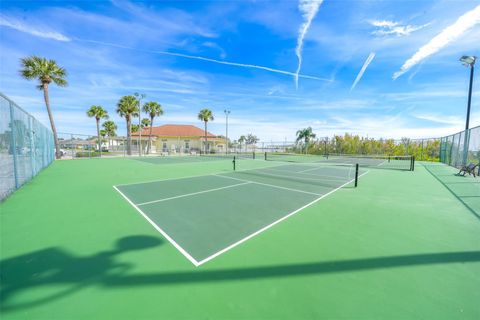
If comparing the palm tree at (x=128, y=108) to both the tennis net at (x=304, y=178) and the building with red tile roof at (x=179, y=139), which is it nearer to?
the building with red tile roof at (x=179, y=139)

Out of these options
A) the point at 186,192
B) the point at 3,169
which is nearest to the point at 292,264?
the point at 186,192

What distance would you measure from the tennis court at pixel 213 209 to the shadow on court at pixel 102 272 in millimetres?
522

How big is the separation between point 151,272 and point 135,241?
3.47ft

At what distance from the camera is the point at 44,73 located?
846 inches

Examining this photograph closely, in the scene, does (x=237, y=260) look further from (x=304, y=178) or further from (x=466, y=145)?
(x=466, y=145)

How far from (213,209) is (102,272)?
284 cm

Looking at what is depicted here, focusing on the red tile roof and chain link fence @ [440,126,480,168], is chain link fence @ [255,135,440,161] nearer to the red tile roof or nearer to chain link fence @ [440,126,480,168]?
chain link fence @ [440,126,480,168]

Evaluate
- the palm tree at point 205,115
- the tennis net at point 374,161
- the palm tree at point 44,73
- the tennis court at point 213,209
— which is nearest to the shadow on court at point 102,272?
the tennis court at point 213,209

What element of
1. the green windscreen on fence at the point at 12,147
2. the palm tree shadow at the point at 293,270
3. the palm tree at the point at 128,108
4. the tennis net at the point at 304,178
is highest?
the palm tree at the point at 128,108

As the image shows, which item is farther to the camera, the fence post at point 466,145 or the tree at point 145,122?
the tree at point 145,122

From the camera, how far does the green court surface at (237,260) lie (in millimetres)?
2121

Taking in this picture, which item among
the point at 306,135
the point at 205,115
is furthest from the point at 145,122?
the point at 306,135

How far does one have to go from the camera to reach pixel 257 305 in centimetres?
214

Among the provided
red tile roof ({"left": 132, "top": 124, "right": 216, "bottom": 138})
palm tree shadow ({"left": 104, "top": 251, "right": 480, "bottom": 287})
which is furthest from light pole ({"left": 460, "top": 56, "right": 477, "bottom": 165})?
red tile roof ({"left": 132, "top": 124, "right": 216, "bottom": 138})
